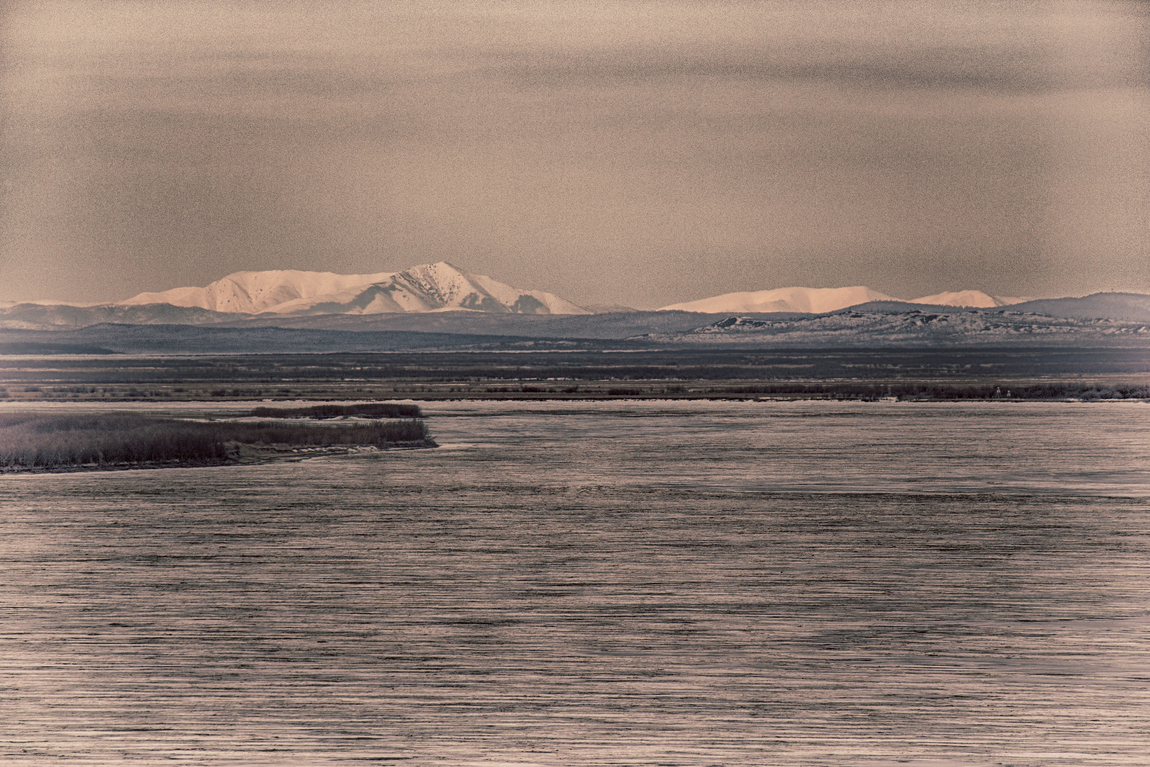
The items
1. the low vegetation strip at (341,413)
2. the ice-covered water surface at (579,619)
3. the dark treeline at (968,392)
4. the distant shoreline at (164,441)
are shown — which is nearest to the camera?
the ice-covered water surface at (579,619)

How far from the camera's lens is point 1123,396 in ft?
319

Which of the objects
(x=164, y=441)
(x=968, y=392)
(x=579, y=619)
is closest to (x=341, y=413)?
(x=164, y=441)

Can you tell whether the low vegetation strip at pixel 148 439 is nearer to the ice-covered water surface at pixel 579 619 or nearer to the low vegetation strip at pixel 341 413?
the ice-covered water surface at pixel 579 619

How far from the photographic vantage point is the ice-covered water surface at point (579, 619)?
14156 millimetres

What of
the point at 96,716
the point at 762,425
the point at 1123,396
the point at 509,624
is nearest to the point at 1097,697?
the point at 509,624

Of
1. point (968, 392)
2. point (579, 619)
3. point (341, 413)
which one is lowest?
point (968, 392)

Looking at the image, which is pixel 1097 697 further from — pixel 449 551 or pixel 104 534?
pixel 104 534

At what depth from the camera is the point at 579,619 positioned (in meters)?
20.1

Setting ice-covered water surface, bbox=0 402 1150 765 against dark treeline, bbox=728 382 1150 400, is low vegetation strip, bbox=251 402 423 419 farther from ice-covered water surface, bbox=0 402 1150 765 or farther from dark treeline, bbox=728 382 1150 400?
dark treeline, bbox=728 382 1150 400

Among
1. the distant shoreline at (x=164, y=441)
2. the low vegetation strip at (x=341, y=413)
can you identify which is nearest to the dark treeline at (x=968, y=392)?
the low vegetation strip at (x=341, y=413)

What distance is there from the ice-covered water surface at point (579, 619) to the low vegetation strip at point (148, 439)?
181 inches

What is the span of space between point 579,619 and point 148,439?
3258 cm

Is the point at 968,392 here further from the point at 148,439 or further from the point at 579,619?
the point at 579,619

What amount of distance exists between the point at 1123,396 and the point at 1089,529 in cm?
7287
